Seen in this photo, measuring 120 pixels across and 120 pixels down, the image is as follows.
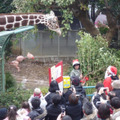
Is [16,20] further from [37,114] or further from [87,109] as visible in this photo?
[87,109]

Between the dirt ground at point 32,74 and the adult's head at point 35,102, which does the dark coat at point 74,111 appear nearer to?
the adult's head at point 35,102

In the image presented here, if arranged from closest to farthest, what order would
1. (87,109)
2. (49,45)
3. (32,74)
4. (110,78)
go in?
1. (87,109)
2. (110,78)
3. (32,74)
4. (49,45)

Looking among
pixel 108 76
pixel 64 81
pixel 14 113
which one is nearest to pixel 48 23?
pixel 64 81

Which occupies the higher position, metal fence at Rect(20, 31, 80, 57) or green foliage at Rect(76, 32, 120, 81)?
metal fence at Rect(20, 31, 80, 57)

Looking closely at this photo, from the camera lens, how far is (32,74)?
12.8 meters

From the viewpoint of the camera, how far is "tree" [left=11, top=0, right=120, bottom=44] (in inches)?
387

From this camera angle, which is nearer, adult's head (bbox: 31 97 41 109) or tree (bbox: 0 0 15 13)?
adult's head (bbox: 31 97 41 109)

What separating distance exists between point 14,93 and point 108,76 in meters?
2.69

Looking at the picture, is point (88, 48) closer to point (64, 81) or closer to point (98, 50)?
point (98, 50)

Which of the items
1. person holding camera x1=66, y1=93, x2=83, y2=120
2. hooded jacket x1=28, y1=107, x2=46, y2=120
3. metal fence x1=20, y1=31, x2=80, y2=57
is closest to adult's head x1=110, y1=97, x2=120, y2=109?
person holding camera x1=66, y1=93, x2=83, y2=120

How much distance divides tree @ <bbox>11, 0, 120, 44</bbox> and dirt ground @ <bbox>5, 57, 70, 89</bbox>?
2184 millimetres

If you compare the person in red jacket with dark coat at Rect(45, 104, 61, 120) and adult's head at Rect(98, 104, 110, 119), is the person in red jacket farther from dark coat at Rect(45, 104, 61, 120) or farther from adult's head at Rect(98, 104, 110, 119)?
adult's head at Rect(98, 104, 110, 119)

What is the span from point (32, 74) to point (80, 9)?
3815 millimetres

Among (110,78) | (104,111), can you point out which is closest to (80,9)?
(110,78)
